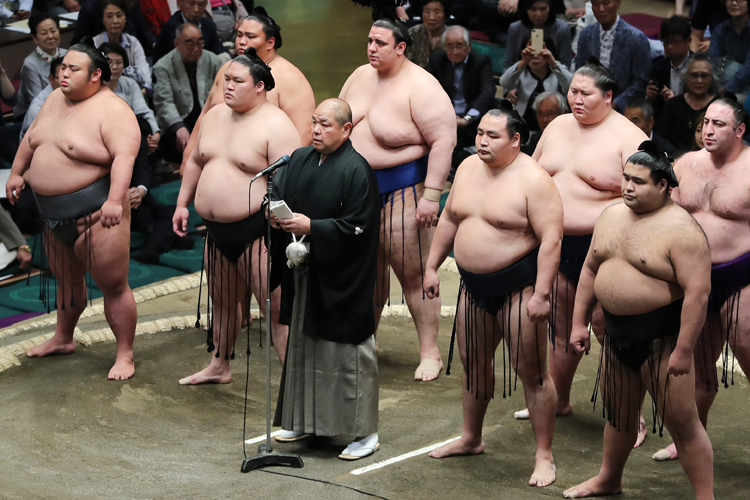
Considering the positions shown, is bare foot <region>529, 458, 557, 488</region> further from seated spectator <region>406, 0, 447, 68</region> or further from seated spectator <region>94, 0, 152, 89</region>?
seated spectator <region>94, 0, 152, 89</region>

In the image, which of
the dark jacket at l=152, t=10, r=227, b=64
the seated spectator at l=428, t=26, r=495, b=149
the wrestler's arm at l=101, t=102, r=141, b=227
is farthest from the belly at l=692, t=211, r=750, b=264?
the dark jacket at l=152, t=10, r=227, b=64

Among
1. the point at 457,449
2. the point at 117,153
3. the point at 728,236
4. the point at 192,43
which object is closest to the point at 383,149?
the point at 117,153

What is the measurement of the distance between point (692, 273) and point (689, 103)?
2609mm

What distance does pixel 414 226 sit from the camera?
12.7ft

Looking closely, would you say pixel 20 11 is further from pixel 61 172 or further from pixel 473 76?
pixel 61 172

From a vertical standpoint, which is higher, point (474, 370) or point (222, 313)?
point (474, 370)

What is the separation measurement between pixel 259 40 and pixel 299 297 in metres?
1.21

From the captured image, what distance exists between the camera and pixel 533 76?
5.78 metres

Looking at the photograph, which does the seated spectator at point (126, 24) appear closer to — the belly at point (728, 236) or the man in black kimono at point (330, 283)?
the man in black kimono at point (330, 283)

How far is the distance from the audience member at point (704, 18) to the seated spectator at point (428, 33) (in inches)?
61.1

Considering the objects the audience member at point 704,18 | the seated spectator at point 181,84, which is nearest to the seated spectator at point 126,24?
the seated spectator at point 181,84

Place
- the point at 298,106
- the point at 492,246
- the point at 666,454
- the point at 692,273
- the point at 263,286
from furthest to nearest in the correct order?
the point at 298,106, the point at 263,286, the point at 666,454, the point at 492,246, the point at 692,273

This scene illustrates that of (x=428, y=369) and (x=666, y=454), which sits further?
(x=428, y=369)

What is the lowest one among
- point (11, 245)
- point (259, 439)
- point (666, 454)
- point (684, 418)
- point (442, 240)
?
point (11, 245)
